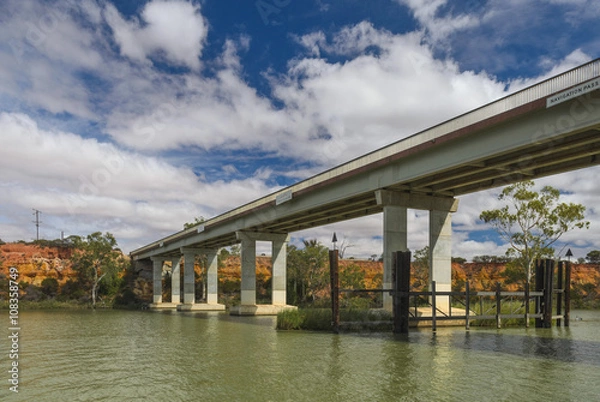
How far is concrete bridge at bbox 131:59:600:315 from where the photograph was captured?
20391mm

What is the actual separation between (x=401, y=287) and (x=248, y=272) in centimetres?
3017

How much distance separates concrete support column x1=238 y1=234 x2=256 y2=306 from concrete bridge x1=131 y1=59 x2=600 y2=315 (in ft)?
0.36

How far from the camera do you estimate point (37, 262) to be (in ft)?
280

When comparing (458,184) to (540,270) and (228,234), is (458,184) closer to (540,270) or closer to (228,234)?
(540,270)

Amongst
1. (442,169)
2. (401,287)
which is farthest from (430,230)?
(401,287)

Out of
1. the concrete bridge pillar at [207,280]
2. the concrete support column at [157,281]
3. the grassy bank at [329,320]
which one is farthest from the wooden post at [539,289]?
the concrete support column at [157,281]

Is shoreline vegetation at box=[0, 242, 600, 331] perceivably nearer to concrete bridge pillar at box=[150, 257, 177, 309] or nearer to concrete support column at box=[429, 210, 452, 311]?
concrete bridge pillar at box=[150, 257, 177, 309]

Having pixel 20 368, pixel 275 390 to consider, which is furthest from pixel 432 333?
pixel 20 368

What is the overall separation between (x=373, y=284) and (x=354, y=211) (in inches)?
1906

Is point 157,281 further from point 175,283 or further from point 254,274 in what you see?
point 254,274

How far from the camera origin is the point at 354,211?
44.4m

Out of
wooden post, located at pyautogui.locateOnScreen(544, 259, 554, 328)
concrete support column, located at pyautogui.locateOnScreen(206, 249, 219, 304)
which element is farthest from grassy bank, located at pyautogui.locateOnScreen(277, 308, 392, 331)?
concrete support column, located at pyautogui.locateOnScreen(206, 249, 219, 304)

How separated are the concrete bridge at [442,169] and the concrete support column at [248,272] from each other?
109mm

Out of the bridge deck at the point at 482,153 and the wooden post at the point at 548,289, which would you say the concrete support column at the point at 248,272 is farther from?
the wooden post at the point at 548,289
